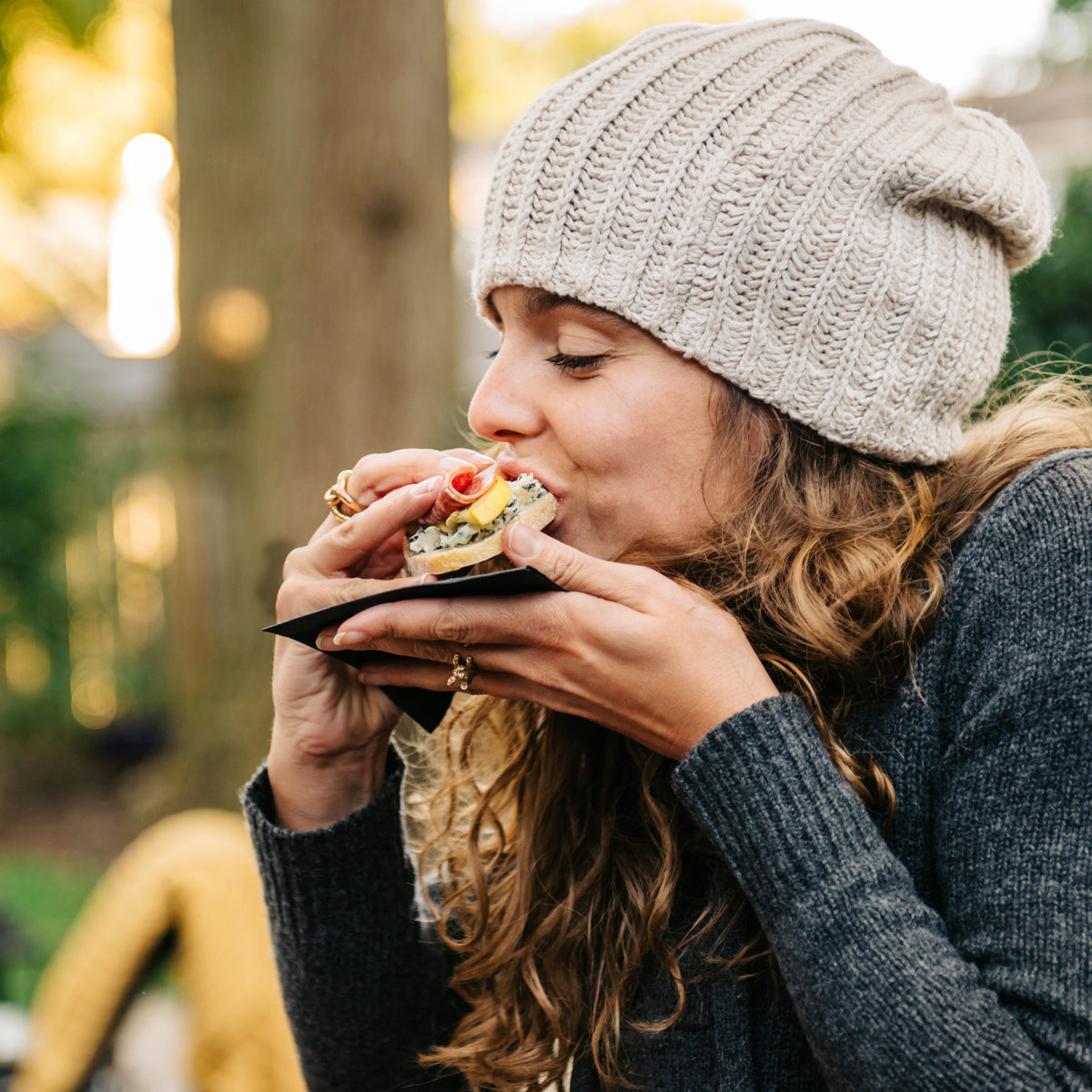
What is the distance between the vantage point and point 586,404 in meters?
1.68

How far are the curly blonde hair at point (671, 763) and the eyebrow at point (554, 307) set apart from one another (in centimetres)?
23

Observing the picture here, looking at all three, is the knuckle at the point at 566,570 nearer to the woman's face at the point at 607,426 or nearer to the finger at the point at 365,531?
the woman's face at the point at 607,426

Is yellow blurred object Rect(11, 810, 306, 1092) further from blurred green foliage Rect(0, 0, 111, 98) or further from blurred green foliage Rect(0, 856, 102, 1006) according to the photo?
blurred green foliage Rect(0, 0, 111, 98)

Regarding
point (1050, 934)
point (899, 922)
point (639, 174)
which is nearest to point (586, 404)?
point (639, 174)

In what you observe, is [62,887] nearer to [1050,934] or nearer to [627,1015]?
[627,1015]

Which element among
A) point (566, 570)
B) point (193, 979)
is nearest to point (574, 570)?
point (566, 570)

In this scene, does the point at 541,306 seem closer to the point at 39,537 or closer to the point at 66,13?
the point at 39,537

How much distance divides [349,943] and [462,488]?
3.15ft

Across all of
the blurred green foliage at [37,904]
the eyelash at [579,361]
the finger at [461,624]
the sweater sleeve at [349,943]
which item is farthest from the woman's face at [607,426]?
the blurred green foliage at [37,904]

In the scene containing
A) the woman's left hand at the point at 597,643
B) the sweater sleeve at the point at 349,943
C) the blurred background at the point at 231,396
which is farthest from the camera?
the blurred background at the point at 231,396

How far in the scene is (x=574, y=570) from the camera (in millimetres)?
1538

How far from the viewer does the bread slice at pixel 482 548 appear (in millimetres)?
1701

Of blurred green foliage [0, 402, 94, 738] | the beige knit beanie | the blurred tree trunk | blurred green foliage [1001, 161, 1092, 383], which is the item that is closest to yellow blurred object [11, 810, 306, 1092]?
the blurred tree trunk

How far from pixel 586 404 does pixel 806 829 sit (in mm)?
758
